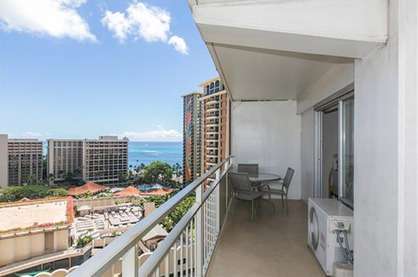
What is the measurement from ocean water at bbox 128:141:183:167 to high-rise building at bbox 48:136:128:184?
459mm

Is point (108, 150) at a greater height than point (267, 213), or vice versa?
point (108, 150)

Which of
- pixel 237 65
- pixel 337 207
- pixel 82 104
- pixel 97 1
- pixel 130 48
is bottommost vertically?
pixel 337 207

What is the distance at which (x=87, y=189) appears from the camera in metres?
8.09

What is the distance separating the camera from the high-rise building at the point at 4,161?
20.7 ft

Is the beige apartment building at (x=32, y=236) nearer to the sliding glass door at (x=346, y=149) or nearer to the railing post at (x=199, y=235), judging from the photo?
the railing post at (x=199, y=235)

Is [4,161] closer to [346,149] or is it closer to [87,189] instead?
[87,189]

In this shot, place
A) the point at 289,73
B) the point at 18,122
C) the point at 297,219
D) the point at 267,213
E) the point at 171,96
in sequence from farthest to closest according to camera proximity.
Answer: the point at 171,96
the point at 18,122
the point at 267,213
the point at 297,219
the point at 289,73

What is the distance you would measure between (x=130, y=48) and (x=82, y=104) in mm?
5996

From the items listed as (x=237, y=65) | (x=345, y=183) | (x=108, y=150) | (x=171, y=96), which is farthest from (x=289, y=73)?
(x=171, y=96)

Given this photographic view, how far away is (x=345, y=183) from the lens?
293cm

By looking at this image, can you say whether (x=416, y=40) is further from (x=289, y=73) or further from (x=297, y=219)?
(x=297, y=219)

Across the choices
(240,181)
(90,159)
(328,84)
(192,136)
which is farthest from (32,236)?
(192,136)

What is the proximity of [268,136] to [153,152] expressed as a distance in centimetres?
731

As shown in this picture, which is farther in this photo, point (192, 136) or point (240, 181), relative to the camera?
point (192, 136)
